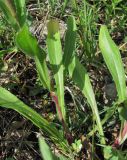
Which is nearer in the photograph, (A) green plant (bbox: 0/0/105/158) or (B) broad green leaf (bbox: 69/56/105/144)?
(A) green plant (bbox: 0/0/105/158)

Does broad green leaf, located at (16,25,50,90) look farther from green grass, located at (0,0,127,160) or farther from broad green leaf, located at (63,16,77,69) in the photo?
broad green leaf, located at (63,16,77,69)

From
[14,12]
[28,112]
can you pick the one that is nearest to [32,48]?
[14,12]

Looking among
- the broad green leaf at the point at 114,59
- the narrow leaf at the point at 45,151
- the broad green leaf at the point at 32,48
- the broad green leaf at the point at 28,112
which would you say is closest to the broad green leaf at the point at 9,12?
the broad green leaf at the point at 32,48

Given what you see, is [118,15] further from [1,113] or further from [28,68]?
[1,113]

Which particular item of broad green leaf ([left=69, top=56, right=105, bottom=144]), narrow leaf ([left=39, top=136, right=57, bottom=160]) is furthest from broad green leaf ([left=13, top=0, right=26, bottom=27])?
narrow leaf ([left=39, top=136, right=57, bottom=160])

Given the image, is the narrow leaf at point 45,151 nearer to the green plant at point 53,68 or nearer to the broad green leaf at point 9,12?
the green plant at point 53,68

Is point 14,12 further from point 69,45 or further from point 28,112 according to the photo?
point 28,112
